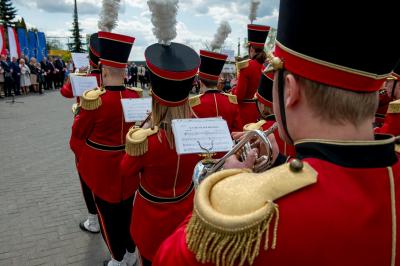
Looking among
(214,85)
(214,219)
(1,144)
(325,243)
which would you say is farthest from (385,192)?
(1,144)

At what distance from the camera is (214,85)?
4.99 m

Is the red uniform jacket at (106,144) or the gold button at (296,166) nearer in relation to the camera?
the gold button at (296,166)

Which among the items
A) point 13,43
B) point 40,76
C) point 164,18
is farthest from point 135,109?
point 13,43

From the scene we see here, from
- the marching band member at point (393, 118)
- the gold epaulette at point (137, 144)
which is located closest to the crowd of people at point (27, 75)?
the gold epaulette at point (137, 144)

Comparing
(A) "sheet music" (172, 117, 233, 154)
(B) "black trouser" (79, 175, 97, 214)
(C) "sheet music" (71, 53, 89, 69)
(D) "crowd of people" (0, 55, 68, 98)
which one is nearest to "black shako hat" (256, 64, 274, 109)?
(A) "sheet music" (172, 117, 233, 154)

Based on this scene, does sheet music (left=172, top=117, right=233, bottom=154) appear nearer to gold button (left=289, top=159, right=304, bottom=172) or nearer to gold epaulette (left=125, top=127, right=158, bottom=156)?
gold epaulette (left=125, top=127, right=158, bottom=156)

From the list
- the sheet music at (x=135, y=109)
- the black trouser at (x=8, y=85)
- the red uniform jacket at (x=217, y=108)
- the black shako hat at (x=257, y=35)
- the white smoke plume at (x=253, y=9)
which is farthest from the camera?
the black trouser at (x=8, y=85)

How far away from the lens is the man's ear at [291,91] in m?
0.99

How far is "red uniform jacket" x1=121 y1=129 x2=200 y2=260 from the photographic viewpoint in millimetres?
2518

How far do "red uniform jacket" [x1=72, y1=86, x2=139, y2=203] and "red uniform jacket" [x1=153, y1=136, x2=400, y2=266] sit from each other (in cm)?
265

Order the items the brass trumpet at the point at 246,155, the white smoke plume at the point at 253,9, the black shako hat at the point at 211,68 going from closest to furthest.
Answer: the brass trumpet at the point at 246,155
the black shako hat at the point at 211,68
the white smoke plume at the point at 253,9

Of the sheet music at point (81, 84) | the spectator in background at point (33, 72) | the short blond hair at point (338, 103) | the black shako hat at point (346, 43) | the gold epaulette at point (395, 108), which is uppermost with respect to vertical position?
the black shako hat at point (346, 43)

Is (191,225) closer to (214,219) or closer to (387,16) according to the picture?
(214,219)

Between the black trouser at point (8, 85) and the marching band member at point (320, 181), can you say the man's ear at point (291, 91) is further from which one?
the black trouser at point (8, 85)
